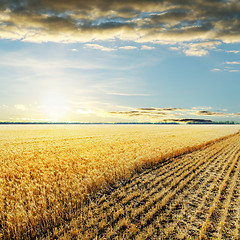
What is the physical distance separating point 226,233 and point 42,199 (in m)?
6.21

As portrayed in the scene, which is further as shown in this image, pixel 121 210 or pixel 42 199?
pixel 42 199

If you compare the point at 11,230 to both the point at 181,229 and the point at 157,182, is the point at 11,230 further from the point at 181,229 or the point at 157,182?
the point at 157,182

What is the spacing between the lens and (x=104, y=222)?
18.5 feet

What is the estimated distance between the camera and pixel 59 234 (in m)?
5.19

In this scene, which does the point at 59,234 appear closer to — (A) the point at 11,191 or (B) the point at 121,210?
(B) the point at 121,210

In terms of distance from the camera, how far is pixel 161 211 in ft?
21.2

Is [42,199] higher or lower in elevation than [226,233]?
higher

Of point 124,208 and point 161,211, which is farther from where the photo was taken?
point 124,208

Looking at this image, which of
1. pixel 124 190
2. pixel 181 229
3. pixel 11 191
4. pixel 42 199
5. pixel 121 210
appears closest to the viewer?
pixel 181 229

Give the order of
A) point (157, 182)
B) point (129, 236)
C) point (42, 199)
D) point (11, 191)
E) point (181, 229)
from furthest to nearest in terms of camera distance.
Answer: point (157, 182) < point (11, 191) < point (42, 199) < point (181, 229) < point (129, 236)

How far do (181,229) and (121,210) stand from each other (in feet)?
6.44

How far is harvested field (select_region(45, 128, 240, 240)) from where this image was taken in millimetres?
5293

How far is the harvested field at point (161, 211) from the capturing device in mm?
5293

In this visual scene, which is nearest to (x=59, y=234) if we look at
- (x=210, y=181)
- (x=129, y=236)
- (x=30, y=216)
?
(x=30, y=216)
